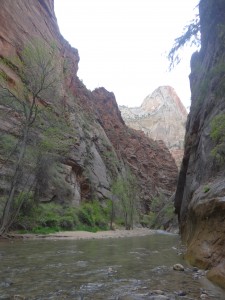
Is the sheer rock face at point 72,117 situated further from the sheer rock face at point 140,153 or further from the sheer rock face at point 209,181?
the sheer rock face at point 209,181

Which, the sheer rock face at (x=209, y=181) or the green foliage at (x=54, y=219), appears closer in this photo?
the sheer rock face at (x=209, y=181)

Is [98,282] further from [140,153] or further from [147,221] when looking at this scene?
[140,153]

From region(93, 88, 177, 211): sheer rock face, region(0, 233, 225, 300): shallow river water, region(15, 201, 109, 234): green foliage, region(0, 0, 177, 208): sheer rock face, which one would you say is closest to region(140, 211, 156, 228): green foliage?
region(0, 0, 177, 208): sheer rock face

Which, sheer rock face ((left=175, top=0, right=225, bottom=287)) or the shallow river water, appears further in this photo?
sheer rock face ((left=175, top=0, right=225, bottom=287))

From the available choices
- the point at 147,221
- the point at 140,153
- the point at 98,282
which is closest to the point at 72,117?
the point at 147,221

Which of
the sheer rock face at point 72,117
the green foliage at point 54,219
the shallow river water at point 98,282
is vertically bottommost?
the shallow river water at point 98,282

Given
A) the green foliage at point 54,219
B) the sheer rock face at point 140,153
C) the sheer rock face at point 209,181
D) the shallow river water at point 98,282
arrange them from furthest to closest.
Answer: the sheer rock face at point 140,153, the green foliage at point 54,219, the sheer rock face at point 209,181, the shallow river water at point 98,282

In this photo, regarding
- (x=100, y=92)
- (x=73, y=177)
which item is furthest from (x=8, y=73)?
(x=100, y=92)

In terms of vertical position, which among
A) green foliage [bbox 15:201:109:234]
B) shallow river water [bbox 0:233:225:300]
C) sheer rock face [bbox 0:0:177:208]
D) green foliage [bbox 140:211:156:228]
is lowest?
shallow river water [bbox 0:233:225:300]

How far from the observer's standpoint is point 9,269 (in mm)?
6688

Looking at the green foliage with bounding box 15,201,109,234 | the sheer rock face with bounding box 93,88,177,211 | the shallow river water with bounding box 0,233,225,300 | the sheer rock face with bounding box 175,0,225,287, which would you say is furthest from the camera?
the sheer rock face with bounding box 93,88,177,211

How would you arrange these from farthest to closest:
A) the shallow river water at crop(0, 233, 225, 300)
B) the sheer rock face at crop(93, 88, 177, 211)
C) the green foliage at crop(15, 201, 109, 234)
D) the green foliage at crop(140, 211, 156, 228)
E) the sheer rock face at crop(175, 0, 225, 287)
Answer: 1. the sheer rock face at crop(93, 88, 177, 211)
2. the green foliage at crop(140, 211, 156, 228)
3. the green foliage at crop(15, 201, 109, 234)
4. the sheer rock face at crop(175, 0, 225, 287)
5. the shallow river water at crop(0, 233, 225, 300)

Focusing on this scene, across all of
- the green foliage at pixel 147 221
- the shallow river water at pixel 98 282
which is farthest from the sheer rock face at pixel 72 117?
the shallow river water at pixel 98 282

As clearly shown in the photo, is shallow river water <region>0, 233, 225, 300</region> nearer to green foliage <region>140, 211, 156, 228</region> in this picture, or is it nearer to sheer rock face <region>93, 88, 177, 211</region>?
green foliage <region>140, 211, 156, 228</region>
